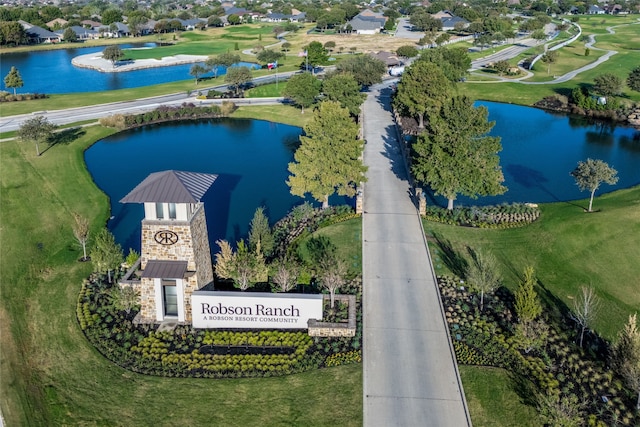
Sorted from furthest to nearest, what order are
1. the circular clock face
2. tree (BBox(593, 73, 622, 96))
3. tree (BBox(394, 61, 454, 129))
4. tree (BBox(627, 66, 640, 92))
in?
tree (BBox(627, 66, 640, 92)) < tree (BBox(593, 73, 622, 96)) < tree (BBox(394, 61, 454, 129)) < the circular clock face

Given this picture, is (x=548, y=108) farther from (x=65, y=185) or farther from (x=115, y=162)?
(x=65, y=185)

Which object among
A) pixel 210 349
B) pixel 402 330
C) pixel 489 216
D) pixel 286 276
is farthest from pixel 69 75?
pixel 402 330

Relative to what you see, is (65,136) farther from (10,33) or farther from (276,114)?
(10,33)

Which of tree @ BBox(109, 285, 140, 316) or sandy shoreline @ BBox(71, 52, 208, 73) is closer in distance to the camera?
tree @ BBox(109, 285, 140, 316)

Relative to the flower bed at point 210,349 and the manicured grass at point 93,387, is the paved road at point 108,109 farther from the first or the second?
the flower bed at point 210,349

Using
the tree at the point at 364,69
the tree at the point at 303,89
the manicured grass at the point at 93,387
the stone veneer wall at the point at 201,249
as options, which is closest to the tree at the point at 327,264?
the manicured grass at the point at 93,387

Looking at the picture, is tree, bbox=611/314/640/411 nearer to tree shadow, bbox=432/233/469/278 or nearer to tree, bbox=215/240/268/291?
tree shadow, bbox=432/233/469/278

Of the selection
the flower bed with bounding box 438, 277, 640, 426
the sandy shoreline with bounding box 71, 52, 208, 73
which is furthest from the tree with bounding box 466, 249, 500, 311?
the sandy shoreline with bounding box 71, 52, 208, 73
